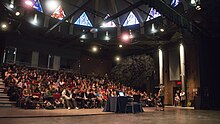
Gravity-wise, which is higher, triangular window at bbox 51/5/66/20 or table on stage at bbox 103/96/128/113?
triangular window at bbox 51/5/66/20

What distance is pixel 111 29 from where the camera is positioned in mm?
22656

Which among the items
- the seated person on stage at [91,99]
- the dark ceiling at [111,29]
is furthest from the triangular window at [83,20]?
the seated person on stage at [91,99]

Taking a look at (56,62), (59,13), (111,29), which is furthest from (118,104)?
(59,13)

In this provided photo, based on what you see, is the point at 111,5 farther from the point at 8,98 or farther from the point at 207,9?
the point at 8,98

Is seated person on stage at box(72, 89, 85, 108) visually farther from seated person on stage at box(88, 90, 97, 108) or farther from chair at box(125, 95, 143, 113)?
chair at box(125, 95, 143, 113)

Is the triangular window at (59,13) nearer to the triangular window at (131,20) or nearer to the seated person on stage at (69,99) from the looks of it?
the triangular window at (131,20)

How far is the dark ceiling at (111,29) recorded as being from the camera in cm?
1300

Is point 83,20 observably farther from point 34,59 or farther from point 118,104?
point 118,104

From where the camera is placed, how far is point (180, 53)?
16.5 m

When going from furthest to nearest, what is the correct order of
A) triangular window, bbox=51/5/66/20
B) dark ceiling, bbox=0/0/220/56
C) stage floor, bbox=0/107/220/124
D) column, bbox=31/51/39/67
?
triangular window, bbox=51/5/66/20, column, bbox=31/51/39/67, dark ceiling, bbox=0/0/220/56, stage floor, bbox=0/107/220/124

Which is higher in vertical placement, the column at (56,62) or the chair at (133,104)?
the column at (56,62)

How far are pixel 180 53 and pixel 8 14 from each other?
47.0ft

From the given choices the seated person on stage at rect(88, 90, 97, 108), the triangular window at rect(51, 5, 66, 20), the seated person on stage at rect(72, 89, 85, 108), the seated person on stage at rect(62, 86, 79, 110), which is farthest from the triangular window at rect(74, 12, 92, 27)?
the seated person on stage at rect(62, 86, 79, 110)

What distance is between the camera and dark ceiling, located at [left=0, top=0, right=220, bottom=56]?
42.7ft
